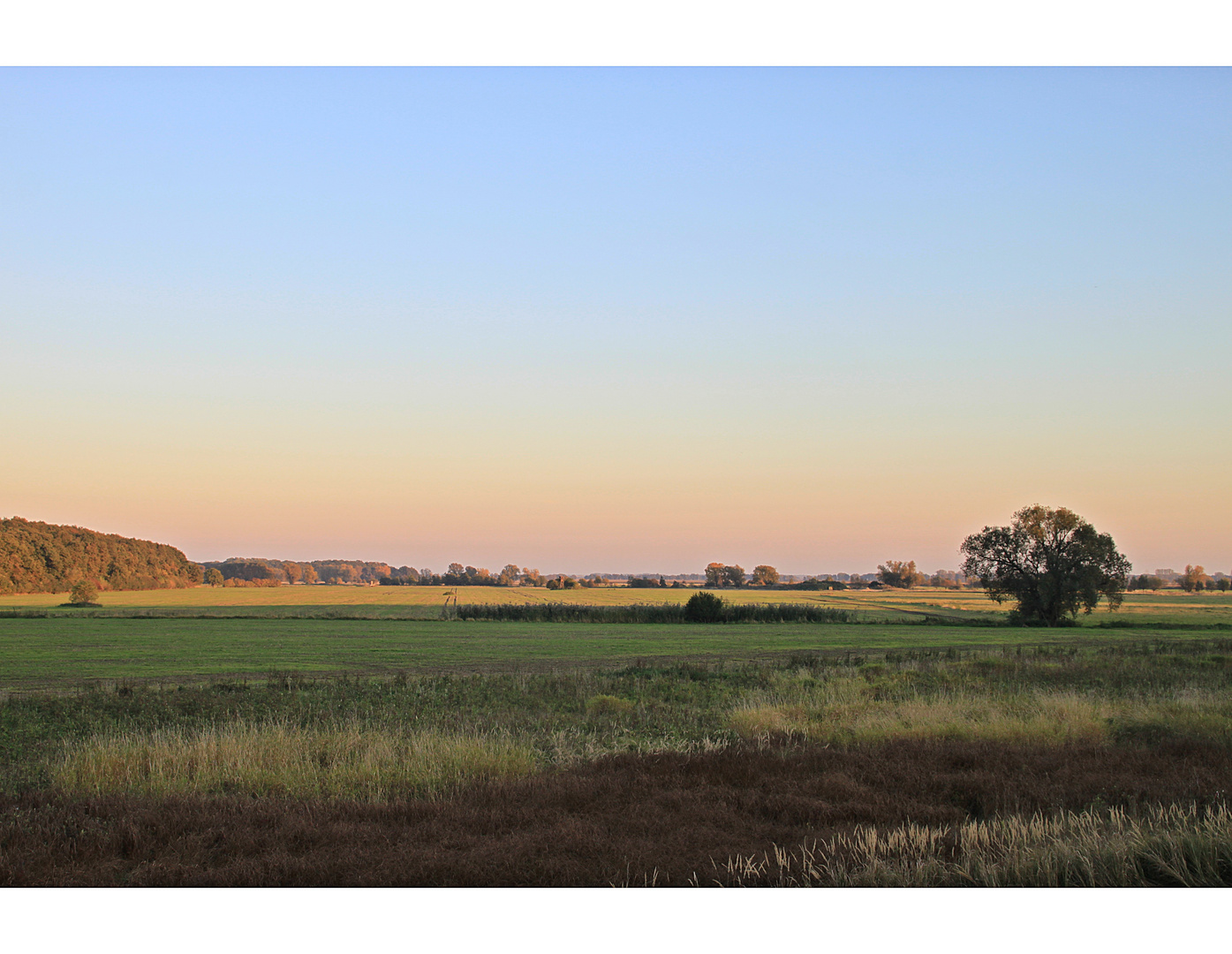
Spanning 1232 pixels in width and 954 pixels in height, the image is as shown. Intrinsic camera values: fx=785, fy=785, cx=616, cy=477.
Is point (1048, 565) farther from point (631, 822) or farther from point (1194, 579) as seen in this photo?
point (1194, 579)

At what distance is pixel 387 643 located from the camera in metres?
52.6

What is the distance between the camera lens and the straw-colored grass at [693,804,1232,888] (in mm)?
6582

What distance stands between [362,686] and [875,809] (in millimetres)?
20398

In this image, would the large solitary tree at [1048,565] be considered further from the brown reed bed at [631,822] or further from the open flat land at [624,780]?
the brown reed bed at [631,822]

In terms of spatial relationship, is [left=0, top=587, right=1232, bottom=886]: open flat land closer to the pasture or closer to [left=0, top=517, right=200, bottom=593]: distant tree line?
the pasture

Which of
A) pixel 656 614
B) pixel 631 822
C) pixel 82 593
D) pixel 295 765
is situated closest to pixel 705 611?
pixel 656 614

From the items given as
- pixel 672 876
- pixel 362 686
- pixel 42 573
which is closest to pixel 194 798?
pixel 672 876

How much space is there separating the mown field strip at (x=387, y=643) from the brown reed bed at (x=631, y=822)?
25681mm

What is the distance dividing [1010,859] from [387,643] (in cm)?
5013

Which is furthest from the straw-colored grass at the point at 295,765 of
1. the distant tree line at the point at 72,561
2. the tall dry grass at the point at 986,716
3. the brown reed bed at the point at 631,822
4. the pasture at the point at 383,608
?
the distant tree line at the point at 72,561

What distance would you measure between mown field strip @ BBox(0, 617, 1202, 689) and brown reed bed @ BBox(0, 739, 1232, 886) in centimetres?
2568

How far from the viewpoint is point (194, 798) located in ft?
32.0

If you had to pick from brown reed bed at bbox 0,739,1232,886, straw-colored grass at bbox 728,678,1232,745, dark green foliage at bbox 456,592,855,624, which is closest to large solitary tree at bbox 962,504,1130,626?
dark green foliage at bbox 456,592,855,624

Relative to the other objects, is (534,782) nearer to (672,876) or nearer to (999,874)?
(672,876)
